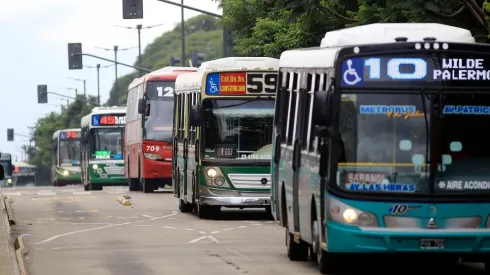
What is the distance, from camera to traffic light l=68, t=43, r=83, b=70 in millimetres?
71125

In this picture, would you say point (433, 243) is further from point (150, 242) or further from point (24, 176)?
point (24, 176)

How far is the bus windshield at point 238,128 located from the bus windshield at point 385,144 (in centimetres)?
1171

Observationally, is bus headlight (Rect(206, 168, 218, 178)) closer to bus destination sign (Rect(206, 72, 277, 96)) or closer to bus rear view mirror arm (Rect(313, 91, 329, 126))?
bus destination sign (Rect(206, 72, 277, 96))

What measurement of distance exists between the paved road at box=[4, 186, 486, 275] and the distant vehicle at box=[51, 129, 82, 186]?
Result: 139 ft

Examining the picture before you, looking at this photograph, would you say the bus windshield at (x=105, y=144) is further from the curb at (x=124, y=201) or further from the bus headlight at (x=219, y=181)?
the bus headlight at (x=219, y=181)

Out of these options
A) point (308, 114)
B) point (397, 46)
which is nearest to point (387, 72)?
point (397, 46)

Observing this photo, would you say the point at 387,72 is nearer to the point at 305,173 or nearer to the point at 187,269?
the point at 305,173

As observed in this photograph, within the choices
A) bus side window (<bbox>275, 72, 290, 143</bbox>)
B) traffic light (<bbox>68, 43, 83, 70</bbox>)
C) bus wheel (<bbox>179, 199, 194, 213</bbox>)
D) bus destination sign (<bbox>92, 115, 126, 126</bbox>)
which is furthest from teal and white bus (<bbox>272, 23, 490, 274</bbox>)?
traffic light (<bbox>68, 43, 83, 70</bbox>)

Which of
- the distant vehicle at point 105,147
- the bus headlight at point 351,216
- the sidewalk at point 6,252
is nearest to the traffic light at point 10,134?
the distant vehicle at point 105,147

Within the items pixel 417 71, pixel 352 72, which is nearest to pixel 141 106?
pixel 352 72

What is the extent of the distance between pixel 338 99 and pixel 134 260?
16.0 feet

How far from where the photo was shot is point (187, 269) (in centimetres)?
1802

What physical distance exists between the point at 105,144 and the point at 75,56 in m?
15.4

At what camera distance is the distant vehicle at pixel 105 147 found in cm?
5662
